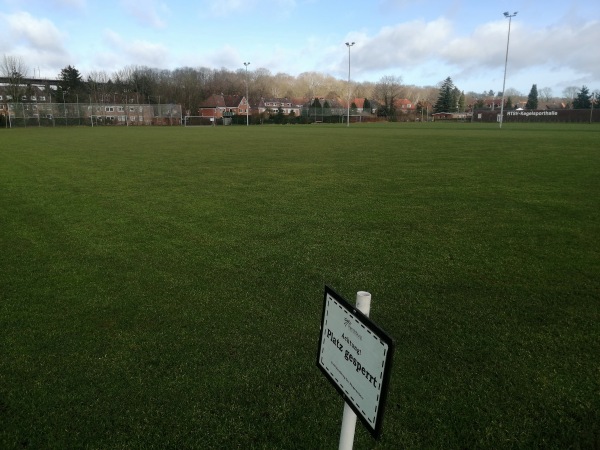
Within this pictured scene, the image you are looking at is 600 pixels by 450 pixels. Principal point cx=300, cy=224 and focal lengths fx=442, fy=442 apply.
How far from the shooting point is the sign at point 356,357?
1.37 meters

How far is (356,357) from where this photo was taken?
1539mm

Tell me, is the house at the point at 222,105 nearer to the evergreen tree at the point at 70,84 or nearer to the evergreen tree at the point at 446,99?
the evergreen tree at the point at 70,84

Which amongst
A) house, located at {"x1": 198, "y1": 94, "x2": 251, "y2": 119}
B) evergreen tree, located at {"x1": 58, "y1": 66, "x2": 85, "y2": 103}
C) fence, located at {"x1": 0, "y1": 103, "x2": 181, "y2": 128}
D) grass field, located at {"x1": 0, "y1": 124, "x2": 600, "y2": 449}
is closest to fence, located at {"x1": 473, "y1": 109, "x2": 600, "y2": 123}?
house, located at {"x1": 198, "y1": 94, "x2": 251, "y2": 119}

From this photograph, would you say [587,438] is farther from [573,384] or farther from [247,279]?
[247,279]

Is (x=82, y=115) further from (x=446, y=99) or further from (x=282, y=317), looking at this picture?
(x=446, y=99)

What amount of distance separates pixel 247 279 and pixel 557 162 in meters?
14.2

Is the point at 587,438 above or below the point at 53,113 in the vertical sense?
below

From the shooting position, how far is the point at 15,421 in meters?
2.54

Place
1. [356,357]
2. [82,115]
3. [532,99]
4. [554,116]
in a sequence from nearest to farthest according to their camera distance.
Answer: [356,357] < [82,115] < [554,116] < [532,99]

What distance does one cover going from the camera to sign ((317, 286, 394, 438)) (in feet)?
4.50

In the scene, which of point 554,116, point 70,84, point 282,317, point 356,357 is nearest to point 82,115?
point 70,84

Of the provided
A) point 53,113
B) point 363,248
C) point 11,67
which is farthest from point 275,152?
point 11,67

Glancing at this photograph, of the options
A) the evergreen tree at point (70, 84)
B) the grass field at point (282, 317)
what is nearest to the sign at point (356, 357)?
the grass field at point (282, 317)

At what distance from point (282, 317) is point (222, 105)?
107 m
